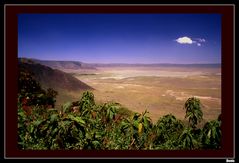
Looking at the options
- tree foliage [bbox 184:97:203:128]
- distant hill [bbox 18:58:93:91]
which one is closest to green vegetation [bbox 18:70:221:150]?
tree foliage [bbox 184:97:203:128]

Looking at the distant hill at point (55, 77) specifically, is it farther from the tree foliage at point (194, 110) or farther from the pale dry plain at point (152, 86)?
the tree foliage at point (194, 110)

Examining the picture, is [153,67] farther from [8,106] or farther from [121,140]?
[8,106]

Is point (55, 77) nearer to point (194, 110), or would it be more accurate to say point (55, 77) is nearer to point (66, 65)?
point (66, 65)

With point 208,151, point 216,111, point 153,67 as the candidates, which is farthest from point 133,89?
point 208,151

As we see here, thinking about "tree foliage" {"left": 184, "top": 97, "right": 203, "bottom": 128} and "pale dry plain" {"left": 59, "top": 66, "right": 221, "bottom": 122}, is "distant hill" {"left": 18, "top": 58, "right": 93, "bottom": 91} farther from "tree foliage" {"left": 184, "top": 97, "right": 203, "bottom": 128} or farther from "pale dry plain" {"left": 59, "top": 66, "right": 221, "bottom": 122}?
"tree foliage" {"left": 184, "top": 97, "right": 203, "bottom": 128}

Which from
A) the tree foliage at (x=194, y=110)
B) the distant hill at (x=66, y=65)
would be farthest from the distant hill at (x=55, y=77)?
the tree foliage at (x=194, y=110)

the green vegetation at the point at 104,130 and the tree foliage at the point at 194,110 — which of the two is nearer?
the green vegetation at the point at 104,130
